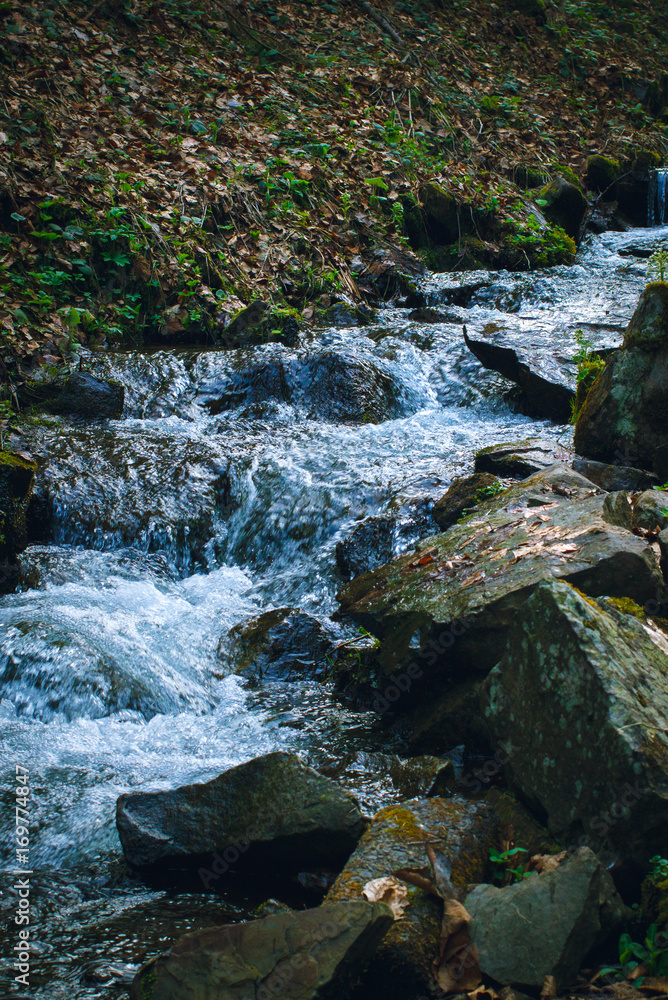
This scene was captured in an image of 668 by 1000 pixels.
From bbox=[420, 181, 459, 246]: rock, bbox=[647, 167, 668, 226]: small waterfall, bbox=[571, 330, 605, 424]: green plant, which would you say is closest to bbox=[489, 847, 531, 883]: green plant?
bbox=[571, 330, 605, 424]: green plant

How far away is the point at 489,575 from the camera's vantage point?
140 inches

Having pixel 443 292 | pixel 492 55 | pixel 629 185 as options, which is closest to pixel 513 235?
pixel 443 292

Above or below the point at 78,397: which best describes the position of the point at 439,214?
above

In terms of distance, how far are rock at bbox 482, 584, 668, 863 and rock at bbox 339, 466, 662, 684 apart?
43 cm

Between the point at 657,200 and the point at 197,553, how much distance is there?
13181 mm

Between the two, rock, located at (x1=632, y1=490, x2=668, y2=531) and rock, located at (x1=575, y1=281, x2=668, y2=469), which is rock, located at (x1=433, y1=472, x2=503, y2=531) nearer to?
rock, located at (x1=575, y1=281, x2=668, y2=469)

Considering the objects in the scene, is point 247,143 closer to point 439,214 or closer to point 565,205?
point 439,214

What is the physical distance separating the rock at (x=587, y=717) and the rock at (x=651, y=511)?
0.96 m

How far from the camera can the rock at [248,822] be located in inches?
104

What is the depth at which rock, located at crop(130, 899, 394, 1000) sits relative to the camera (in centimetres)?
187

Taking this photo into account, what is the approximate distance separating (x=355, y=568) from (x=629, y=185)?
12969 mm

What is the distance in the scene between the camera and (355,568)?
5141 millimetres

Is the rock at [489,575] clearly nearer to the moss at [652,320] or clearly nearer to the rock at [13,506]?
the moss at [652,320]

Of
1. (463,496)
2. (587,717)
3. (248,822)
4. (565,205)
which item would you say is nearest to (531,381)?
(463,496)
